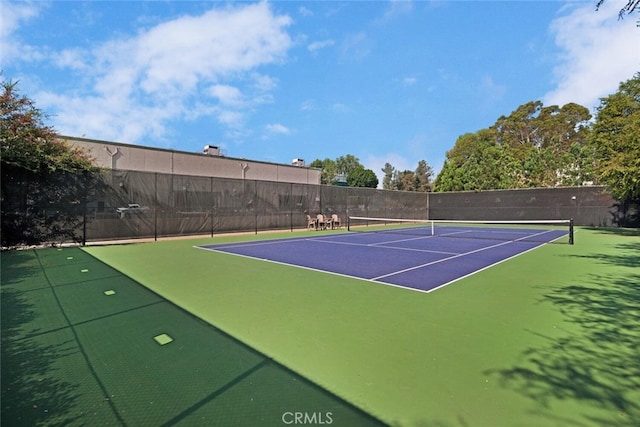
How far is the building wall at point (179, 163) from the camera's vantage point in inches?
694

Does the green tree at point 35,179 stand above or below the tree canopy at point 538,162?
below

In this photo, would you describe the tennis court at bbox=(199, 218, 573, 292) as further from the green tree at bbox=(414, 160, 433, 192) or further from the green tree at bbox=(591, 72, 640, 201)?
the green tree at bbox=(414, 160, 433, 192)

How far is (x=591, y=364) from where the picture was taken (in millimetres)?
2559

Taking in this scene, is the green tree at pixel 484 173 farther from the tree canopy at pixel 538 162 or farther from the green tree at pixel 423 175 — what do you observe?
the green tree at pixel 423 175

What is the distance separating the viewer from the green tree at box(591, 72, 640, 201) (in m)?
13.4

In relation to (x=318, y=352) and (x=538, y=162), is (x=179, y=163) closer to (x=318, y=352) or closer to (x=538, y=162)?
(x=318, y=352)

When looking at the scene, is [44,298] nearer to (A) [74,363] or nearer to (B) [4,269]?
(A) [74,363]

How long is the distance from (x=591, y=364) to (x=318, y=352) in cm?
207

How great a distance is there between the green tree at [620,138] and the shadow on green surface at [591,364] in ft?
41.3

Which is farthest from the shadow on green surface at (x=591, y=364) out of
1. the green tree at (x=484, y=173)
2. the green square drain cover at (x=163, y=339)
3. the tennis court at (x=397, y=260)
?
the green tree at (x=484, y=173)

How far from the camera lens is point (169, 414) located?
193cm

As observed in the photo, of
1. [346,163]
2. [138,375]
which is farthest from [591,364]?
[346,163]

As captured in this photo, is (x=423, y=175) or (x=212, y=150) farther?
(x=423, y=175)

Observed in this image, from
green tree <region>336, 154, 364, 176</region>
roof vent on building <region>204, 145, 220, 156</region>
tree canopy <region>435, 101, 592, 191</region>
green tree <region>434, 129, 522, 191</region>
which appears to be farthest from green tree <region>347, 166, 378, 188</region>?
roof vent on building <region>204, 145, 220, 156</region>
